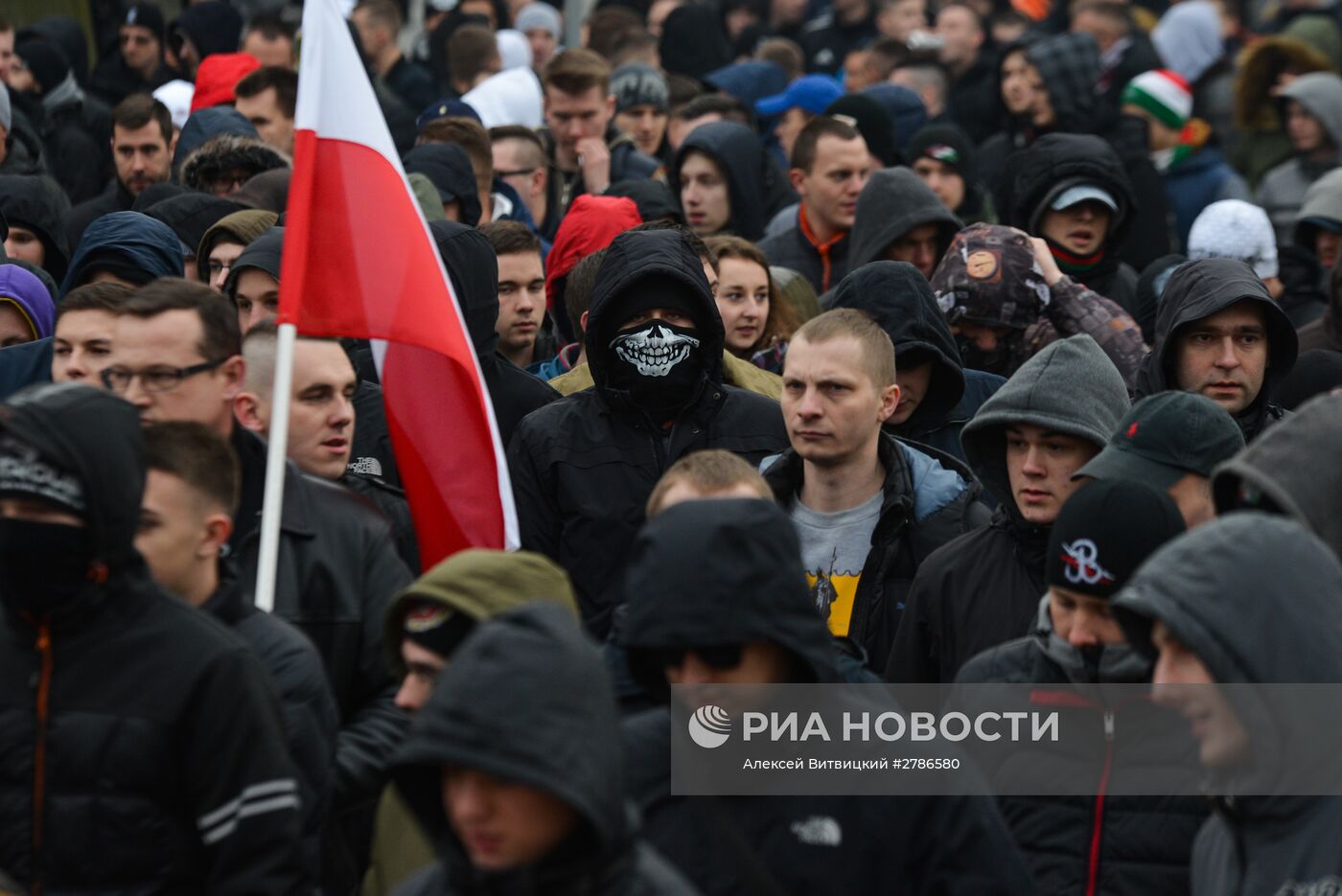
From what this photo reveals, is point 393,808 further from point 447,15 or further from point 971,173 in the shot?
point 447,15

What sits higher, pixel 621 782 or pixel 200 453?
pixel 200 453

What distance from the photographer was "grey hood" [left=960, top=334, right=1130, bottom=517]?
5.75 meters

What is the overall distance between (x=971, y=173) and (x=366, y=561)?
683 centimetres

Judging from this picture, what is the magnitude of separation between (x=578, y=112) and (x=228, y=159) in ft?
10.1

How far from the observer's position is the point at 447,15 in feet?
53.1

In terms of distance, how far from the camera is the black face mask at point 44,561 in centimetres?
390

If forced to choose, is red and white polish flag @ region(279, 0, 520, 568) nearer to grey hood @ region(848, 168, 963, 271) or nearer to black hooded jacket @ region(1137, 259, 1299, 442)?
black hooded jacket @ region(1137, 259, 1299, 442)

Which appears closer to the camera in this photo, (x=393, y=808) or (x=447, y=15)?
(x=393, y=808)

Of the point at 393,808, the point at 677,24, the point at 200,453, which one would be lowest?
the point at 393,808

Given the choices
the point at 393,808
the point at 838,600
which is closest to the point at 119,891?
the point at 393,808

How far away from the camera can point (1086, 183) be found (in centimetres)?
891

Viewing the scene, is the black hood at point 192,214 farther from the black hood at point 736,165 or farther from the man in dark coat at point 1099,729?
the man in dark coat at point 1099,729

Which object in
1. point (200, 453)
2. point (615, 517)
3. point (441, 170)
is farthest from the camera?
point (441, 170)

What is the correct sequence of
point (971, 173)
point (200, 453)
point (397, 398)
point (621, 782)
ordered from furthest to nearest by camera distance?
point (971, 173) → point (397, 398) → point (200, 453) → point (621, 782)
